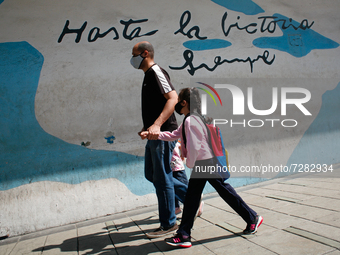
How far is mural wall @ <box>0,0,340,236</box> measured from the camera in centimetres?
402

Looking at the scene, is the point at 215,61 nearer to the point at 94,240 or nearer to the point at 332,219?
the point at 332,219

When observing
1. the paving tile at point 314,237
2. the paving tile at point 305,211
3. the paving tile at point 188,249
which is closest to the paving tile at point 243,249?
the paving tile at point 188,249

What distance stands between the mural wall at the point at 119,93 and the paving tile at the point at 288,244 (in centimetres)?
215

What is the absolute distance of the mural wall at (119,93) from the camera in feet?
13.2

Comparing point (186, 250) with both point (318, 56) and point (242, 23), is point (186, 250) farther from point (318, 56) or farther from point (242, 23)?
point (318, 56)

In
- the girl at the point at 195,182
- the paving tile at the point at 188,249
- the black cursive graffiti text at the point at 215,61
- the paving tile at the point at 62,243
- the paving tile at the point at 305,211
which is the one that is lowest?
the paving tile at the point at 62,243

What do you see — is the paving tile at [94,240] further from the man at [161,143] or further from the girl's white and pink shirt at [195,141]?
the girl's white and pink shirt at [195,141]

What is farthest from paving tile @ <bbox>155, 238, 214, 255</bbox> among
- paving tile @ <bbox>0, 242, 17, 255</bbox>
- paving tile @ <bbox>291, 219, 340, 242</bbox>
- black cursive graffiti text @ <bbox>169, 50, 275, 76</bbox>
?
black cursive graffiti text @ <bbox>169, 50, 275, 76</bbox>

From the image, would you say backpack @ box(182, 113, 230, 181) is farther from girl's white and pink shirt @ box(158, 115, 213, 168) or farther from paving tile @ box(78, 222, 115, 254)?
paving tile @ box(78, 222, 115, 254)

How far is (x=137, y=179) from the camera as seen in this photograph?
4539 mm

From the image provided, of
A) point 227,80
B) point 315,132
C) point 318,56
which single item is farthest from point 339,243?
point 318,56

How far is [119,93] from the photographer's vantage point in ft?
14.9

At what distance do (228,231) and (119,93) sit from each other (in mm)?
2590

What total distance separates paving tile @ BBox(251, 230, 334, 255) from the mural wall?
2147 millimetres
